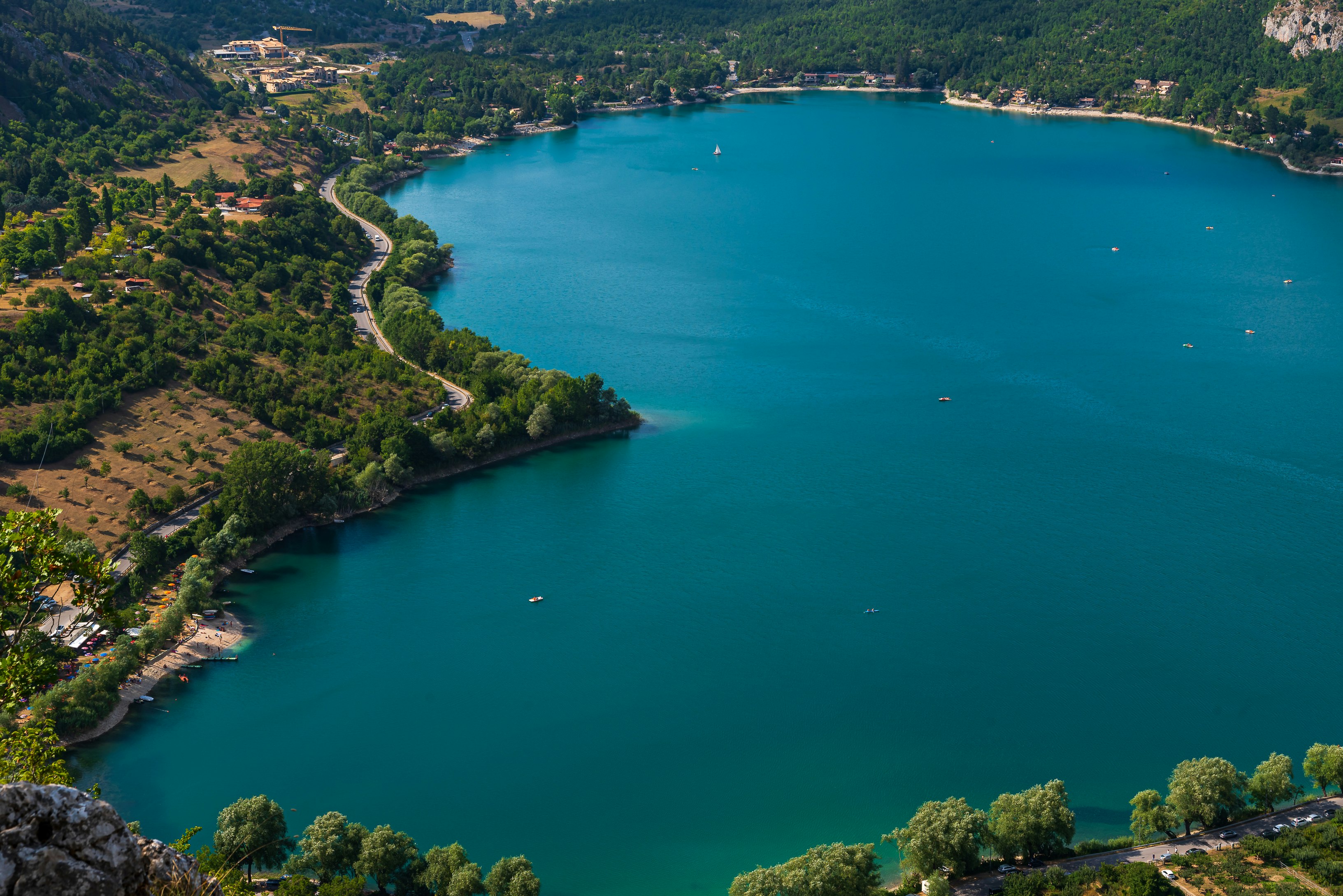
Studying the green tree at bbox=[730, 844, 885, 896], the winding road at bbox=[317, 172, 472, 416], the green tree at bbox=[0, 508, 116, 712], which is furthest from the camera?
the winding road at bbox=[317, 172, 472, 416]

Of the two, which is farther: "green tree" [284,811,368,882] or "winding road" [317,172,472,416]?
"winding road" [317,172,472,416]

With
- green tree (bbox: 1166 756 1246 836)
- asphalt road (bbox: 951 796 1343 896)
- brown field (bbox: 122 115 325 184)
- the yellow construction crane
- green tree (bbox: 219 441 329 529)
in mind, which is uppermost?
the yellow construction crane

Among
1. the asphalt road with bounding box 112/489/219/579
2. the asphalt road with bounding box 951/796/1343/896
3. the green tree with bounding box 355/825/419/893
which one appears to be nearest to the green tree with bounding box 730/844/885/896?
the green tree with bounding box 355/825/419/893

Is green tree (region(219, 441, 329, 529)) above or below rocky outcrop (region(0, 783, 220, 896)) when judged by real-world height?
below

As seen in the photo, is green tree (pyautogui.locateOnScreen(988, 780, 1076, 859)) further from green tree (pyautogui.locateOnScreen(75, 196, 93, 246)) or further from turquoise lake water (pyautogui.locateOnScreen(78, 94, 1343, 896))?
green tree (pyautogui.locateOnScreen(75, 196, 93, 246))

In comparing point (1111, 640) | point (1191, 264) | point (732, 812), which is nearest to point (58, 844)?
point (732, 812)

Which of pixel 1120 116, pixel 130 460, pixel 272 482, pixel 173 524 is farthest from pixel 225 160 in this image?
pixel 1120 116
